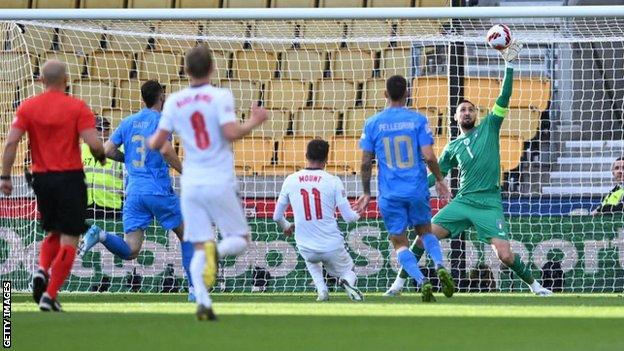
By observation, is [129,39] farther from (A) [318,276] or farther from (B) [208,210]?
(B) [208,210]

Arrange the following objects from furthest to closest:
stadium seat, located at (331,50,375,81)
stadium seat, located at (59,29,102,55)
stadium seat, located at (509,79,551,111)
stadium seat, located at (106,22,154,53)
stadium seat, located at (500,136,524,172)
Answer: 1. stadium seat, located at (59,29,102,55)
2. stadium seat, located at (331,50,375,81)
3. stadium seat, located at (106,22,154,53)
4. stadium seat, located at (509,79,551,111)
5. stadium seat, located at (500,136,524,172)

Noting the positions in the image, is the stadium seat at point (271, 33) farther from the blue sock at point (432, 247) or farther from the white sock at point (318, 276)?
the blue sock at point (432, 247)

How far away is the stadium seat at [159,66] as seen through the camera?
1630 centimetres

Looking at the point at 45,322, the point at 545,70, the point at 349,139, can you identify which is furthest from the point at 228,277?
the point at 45,322

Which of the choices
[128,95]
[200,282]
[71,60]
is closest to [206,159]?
[200,282]

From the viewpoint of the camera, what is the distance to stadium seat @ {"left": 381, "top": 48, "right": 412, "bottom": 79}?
16.0m

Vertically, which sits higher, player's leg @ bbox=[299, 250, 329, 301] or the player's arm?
the player's arm

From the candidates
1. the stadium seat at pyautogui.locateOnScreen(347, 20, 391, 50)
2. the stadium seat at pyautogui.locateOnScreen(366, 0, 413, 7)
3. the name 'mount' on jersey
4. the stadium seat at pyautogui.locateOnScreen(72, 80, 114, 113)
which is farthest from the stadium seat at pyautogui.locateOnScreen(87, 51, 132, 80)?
the name 'mount' on jersey

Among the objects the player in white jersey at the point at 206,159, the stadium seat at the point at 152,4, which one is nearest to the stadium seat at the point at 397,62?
the stadium seat at the point at 152,4

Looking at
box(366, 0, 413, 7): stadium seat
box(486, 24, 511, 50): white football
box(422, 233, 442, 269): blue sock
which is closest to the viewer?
box(422, 233, 442, 269): blue sock

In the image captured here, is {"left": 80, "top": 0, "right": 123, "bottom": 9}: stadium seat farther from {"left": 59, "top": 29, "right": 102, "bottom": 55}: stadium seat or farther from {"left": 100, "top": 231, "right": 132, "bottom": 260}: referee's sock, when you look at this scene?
{"left": 100, "top": 231, "right": 132, "bottom": 260}: referee's sock

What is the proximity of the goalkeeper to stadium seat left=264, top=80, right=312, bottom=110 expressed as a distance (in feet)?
12.3

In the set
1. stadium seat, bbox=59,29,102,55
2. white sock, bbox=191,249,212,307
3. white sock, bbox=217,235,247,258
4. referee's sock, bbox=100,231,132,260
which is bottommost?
referee's sock, bbox=100,231,132,260

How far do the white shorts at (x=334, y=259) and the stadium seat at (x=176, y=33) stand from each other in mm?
4906
